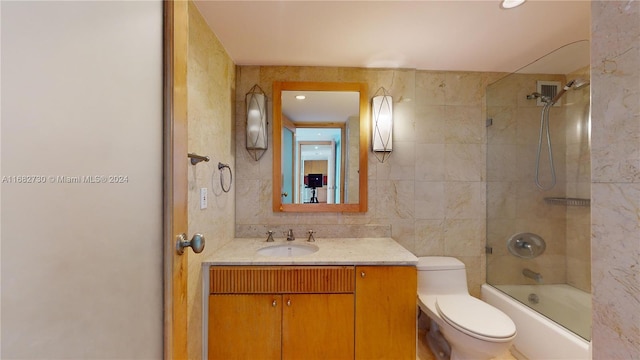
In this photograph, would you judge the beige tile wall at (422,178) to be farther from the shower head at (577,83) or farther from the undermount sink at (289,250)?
the shower head at (577,83)

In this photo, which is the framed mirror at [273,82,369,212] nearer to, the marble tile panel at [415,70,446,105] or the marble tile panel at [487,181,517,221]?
the marble tile panel at [415,70,446,105]

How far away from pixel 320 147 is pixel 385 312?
49.2 inches

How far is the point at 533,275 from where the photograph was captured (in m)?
2.05

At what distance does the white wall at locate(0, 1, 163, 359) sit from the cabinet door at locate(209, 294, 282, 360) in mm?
904

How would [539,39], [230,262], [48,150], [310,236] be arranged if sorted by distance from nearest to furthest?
[48,150]
[230,262]
[539,39]
[310,236]

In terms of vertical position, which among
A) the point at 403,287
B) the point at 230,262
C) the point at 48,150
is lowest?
the point at 403,287

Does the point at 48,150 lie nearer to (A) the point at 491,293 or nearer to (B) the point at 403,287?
(B) the point at 403,287

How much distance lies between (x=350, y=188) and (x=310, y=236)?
1.65 feet

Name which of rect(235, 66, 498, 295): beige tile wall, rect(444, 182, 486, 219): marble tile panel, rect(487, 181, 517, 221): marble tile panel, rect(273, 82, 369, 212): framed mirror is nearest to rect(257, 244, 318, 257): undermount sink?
rect(235, 66, 498, 295): beige tile wall

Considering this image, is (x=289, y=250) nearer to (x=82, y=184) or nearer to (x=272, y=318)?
(x=272, y=318)

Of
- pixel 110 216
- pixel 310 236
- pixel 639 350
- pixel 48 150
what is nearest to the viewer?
pixel 639 350

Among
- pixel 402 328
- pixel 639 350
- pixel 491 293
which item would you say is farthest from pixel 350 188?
pixel 639 350

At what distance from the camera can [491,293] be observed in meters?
2.06

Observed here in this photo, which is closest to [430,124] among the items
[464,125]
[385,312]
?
[464,125]
